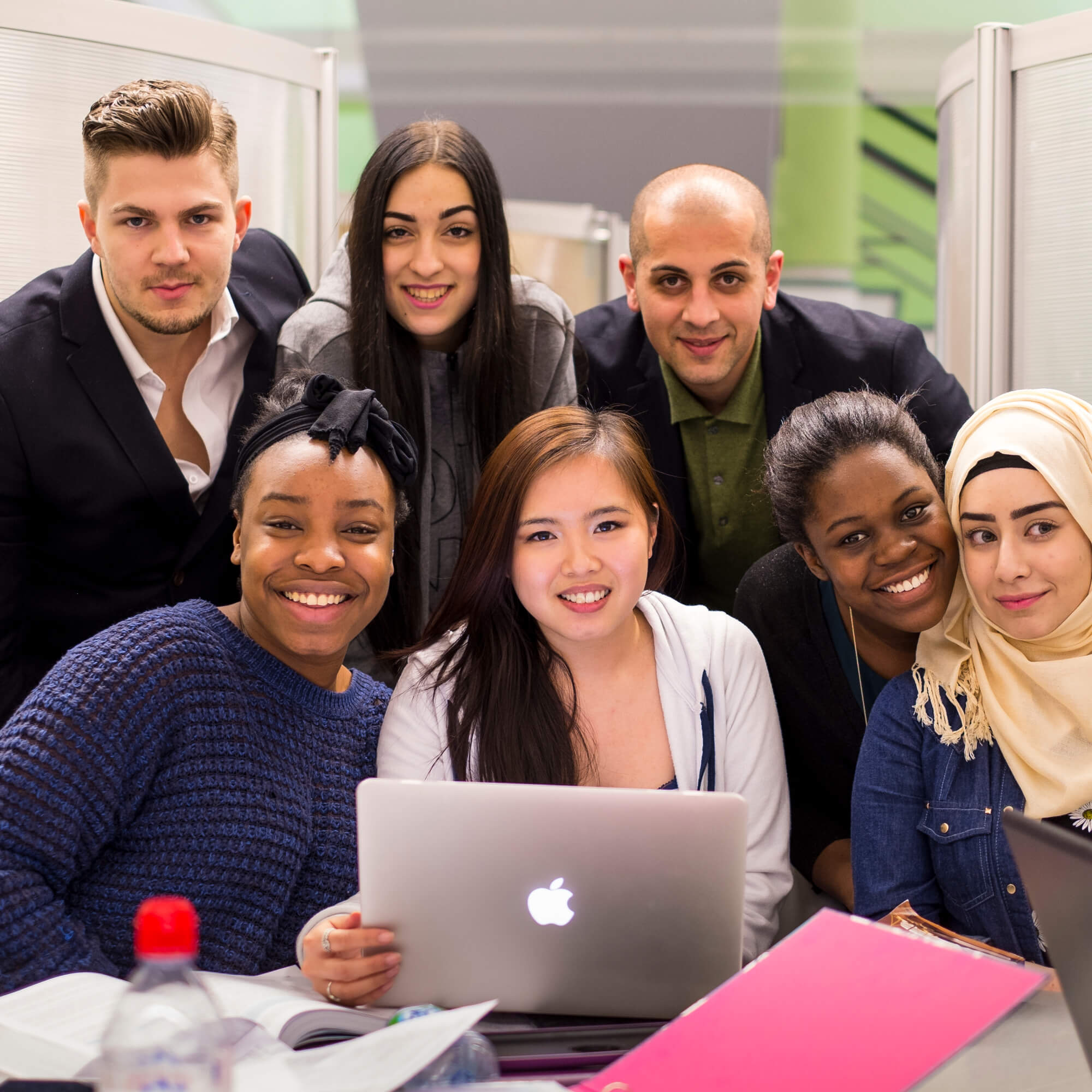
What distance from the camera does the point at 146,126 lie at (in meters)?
2.25

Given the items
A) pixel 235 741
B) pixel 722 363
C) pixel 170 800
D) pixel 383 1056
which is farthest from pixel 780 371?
pixel 383 1056

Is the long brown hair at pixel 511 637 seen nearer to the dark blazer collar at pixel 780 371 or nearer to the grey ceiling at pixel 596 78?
the dark blazer collar at pixel 780 371

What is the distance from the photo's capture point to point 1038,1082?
1.14 m

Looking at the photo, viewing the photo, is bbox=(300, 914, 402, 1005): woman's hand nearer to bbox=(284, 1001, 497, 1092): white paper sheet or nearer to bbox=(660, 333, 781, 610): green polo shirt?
bbox=(284, 1001, 497, 1092): white paper sheet

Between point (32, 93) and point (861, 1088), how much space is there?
248cm

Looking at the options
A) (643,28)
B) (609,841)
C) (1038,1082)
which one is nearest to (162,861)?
(609,841)

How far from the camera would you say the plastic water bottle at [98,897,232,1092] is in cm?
91

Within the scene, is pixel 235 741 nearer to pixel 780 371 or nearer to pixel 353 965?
pixel 353 965

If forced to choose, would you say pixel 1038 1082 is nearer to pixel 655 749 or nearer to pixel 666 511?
pixel 655 749

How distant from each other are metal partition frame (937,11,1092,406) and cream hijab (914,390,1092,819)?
107cm

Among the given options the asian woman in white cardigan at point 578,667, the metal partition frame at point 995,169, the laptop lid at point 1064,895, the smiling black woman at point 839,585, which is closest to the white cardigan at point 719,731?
the asian woman in white cardigan at point 578,667

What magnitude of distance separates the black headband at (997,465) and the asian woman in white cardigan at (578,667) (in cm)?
44

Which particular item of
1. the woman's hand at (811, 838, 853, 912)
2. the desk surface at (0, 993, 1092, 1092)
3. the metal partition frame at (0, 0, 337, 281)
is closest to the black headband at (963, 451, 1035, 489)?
the woman's hand at (811, 838, 853, 912)

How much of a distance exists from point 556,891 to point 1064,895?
0.55m
